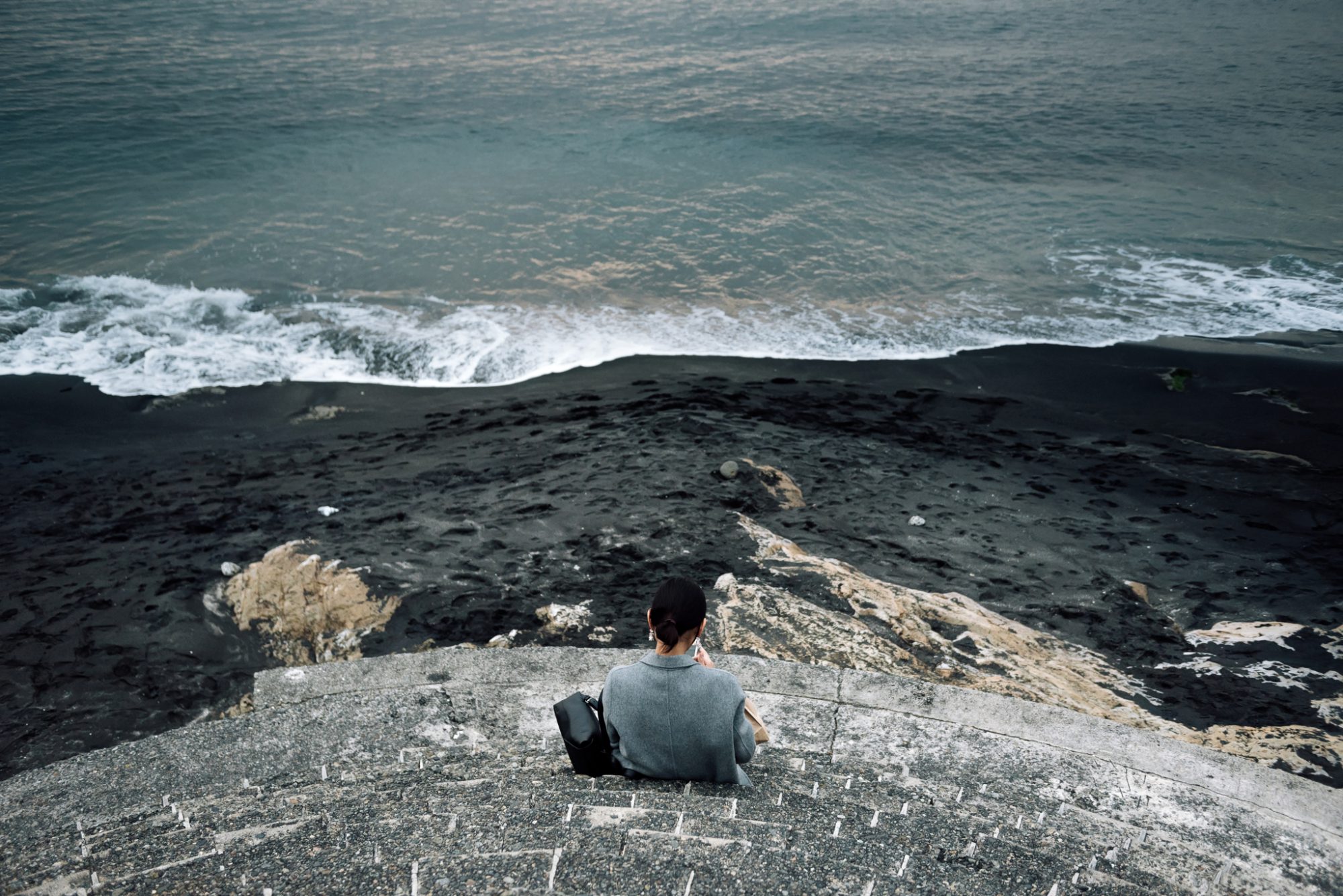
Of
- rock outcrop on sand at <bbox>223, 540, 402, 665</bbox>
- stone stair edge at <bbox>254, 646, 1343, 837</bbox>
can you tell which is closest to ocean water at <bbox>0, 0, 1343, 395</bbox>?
rock outcrop on sand at <bbox>223, 540, 402, 665</bbox>

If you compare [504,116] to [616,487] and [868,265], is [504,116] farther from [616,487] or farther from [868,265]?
[616,487]

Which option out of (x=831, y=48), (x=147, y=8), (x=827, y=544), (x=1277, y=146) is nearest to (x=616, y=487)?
(x=827, y=544)

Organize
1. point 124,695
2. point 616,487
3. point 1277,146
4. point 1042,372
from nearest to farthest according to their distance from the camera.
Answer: point 124,695, point 616,487, point 1042,372, point 1277,146

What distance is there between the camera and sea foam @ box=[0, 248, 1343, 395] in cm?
1070

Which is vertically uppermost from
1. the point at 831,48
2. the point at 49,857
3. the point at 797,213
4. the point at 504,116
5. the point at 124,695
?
the point at 831,48

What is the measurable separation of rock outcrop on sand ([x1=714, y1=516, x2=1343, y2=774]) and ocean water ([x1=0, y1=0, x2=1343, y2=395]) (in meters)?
5.82

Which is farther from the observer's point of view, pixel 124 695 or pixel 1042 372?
pixel 1042 372

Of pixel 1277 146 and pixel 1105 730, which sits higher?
pixel 1277 146

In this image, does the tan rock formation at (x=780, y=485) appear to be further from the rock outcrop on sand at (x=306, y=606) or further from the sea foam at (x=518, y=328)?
the sea foam at (x=518, y=328)

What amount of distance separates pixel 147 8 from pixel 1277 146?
36.5 m

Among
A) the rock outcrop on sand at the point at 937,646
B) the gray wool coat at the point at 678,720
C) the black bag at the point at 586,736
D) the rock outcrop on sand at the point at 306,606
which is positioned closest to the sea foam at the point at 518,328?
the rock outcrop on sand at the point at 306,606

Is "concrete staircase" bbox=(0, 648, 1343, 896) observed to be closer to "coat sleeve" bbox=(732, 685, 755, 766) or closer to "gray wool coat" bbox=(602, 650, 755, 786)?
"gray wool coat" bbox=(602, 650, 755, 786)

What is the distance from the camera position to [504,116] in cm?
2136

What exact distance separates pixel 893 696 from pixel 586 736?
1.76 m
